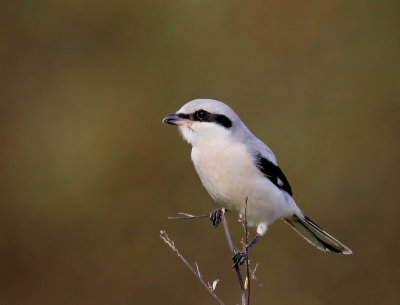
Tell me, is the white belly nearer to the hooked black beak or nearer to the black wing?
the black wing

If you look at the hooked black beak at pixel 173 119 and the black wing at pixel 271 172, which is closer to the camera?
the hooked black beak at pixel 173 119

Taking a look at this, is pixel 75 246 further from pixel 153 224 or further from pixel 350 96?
pixel 350 96

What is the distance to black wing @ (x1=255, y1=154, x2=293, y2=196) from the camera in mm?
4414

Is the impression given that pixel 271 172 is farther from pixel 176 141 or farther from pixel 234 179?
pixel 176 141

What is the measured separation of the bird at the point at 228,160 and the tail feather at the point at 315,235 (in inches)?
17.2

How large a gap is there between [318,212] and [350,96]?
1543mm

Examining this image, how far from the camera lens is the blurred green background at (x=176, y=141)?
25.6 ft

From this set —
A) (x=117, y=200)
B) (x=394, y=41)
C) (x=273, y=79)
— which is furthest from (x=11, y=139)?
(x=394, y=41)

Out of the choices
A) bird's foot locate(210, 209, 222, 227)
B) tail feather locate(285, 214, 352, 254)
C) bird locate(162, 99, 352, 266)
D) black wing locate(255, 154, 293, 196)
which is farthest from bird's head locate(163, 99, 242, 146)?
tail feather locate(285, 214, 352, 254)

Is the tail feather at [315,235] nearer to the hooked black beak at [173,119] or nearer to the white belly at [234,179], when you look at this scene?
the white belly at [234,179]

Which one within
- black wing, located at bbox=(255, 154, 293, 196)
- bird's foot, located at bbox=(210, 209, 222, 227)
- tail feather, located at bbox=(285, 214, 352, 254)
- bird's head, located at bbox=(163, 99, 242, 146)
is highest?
bird's head, located at bbox=(163, 99, 242, 146)

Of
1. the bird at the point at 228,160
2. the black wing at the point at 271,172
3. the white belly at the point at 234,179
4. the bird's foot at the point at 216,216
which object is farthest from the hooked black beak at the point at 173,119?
the bird's foot at the point at 216,216

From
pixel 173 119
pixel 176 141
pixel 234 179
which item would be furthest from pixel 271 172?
pixel 176 141

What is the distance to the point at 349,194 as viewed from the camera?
831cm
